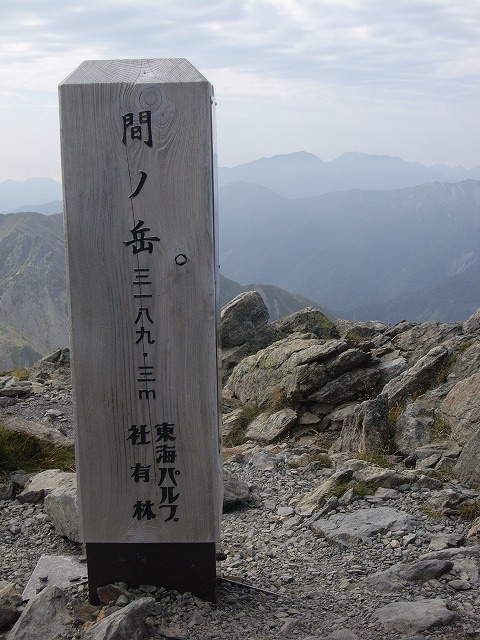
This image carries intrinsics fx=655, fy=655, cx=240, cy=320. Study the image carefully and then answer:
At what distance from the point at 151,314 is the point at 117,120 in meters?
1.50

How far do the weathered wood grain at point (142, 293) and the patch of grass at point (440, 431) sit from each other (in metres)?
6.28

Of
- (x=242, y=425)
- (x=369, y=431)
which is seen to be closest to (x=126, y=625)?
(x=369, y=431)

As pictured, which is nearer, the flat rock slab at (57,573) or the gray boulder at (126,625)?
the gray boulder at (126,625)

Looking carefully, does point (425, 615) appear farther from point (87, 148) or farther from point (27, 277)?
point (27, 277)

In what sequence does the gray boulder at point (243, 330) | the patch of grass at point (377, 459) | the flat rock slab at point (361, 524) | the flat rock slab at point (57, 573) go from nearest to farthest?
the flat rock slab at point (57, 573) < the flat rock slab at point (361, 524) < the patch of grass at point (377, 459) < the gray boulder at point (243, 330)

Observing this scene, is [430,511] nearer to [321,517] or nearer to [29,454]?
[321,517]

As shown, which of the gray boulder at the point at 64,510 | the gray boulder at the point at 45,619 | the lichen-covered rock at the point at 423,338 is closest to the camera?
the gray boulder at the point at 45,619

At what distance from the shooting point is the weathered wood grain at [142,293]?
4.95 metres

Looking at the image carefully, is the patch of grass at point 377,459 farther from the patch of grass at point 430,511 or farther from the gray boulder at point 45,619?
the gray boulder at point 45,619

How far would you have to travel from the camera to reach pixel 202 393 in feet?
17.3

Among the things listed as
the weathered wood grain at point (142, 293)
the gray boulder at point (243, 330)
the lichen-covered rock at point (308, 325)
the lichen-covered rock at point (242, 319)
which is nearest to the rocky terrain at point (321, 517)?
the weathered wood grain at point (142, 293)

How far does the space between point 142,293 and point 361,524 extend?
407cm

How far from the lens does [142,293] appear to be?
5148 millimetres

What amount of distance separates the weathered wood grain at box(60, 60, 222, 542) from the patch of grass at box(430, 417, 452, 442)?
20.6 feet
